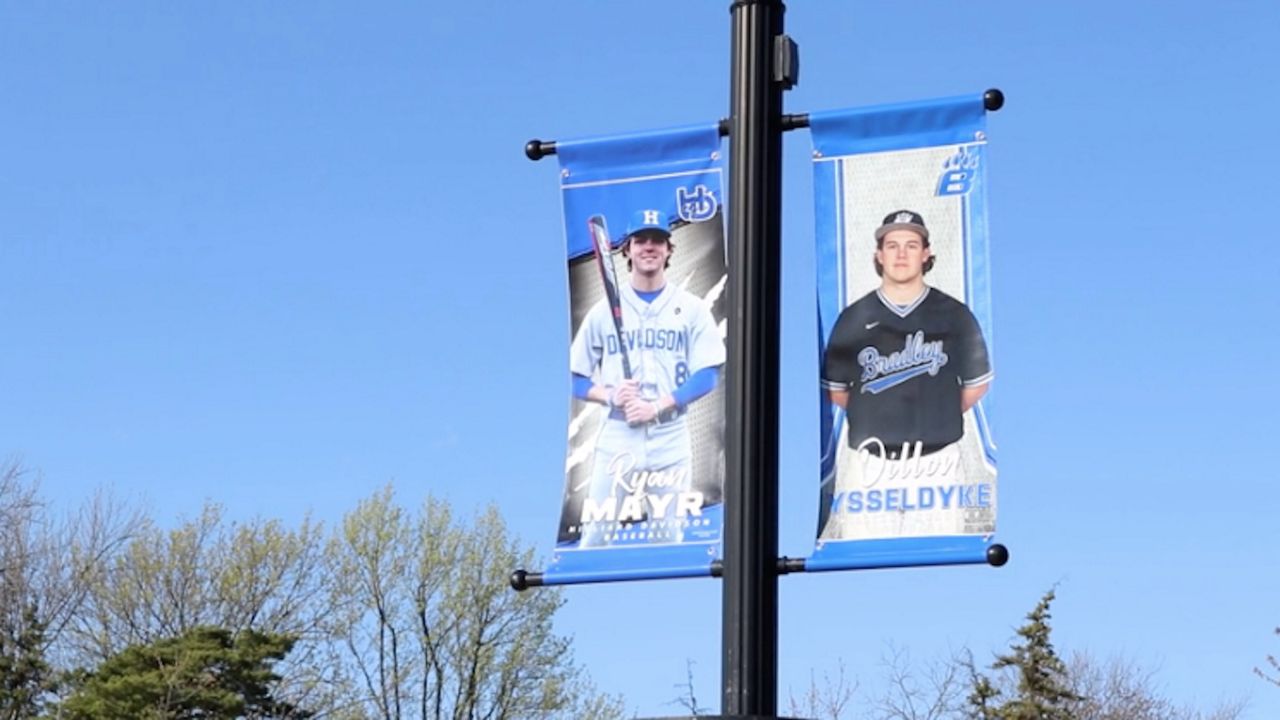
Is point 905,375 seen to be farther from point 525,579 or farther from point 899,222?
point 525,579

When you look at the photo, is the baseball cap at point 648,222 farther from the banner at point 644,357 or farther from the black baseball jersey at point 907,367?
the black baseball jersey at point 907,367

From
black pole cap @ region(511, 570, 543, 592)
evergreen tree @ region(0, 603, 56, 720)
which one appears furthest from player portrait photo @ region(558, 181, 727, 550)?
evergreen tree @ region(0, 603, 56, 720)

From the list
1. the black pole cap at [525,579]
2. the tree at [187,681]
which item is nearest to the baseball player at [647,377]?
the black pole cap at [525,579]

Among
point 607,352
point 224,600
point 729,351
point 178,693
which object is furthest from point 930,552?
point 224,600

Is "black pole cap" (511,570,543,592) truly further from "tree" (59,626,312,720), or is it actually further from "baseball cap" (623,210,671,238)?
"tree" (59,626,312,720)

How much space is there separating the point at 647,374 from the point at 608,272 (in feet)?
1.35

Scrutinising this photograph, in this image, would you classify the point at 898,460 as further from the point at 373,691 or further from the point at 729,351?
the point at 373,691

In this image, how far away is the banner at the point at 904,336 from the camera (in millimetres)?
6309

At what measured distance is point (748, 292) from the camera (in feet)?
21.1

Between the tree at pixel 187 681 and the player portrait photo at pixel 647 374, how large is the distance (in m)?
28.3

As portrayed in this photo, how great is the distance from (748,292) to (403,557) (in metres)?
40.9

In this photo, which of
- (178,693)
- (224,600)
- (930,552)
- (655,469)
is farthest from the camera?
(224,600)

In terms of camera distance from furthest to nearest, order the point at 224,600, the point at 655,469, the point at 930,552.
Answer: the point at 224,600 < the point at 655,469 < the point at 930,552

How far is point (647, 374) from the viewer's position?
6.80 meters
